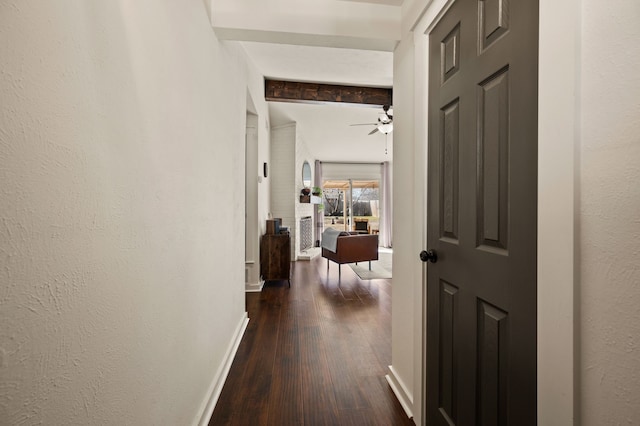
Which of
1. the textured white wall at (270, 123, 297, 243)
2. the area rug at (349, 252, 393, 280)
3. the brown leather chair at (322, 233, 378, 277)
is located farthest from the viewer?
the textured white wall at (270, 123, 297, 243)

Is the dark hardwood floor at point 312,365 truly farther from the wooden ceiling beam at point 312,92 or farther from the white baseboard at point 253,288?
the wooden ceiling beam at point 312,92

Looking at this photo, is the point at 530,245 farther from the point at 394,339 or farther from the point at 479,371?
the point at 394,339

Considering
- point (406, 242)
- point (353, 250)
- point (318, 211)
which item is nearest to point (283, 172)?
point (353, 250)

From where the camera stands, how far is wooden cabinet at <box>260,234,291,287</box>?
3852 mm

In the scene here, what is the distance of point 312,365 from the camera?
6.54 feet

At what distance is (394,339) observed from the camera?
6.03 ft

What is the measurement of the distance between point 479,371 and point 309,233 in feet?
20.2

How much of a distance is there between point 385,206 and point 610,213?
26.9ft

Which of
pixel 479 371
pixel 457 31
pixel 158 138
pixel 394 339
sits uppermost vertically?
pixel 457 31

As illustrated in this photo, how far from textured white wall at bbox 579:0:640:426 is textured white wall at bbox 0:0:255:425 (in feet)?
3.74

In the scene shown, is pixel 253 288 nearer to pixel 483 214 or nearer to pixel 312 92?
pixel 312 92

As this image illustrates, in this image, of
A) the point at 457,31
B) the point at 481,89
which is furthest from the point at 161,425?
the point at 457,31

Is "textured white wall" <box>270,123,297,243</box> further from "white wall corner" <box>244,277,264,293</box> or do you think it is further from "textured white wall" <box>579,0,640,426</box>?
"textured white wall" <box>579,0,640,426</box>

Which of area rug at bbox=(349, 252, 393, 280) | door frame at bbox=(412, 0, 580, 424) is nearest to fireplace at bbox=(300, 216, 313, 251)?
area rug at bbox=(349, 252, 393, 280)
